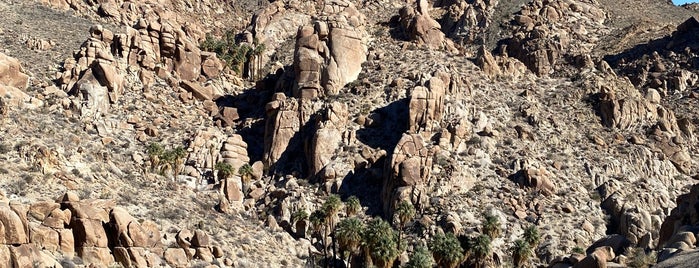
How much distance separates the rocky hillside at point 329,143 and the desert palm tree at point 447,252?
0.19 meters

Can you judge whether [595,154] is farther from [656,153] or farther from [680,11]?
[680,11]

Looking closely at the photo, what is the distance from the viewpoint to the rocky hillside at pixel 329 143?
180 ft

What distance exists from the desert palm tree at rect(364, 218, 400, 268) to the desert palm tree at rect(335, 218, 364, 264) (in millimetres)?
885

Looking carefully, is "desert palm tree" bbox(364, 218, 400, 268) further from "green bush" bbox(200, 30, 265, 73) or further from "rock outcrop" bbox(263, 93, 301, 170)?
"green bush" bbox(200, 30, 265, 73)

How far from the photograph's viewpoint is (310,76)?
84062mm

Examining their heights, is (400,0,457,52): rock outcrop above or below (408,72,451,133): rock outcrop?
above

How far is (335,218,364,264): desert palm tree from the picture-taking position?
6156cm

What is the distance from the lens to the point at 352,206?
68.2 m

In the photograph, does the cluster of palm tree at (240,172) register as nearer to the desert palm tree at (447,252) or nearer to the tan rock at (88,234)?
the desert palm tree at (447,252)

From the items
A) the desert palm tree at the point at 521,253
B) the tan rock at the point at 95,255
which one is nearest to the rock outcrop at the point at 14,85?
the tan rock at the point at 95,255

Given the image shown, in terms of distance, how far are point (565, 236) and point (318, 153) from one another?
26.6 m

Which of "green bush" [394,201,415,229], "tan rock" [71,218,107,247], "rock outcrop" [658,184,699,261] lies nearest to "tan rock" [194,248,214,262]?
"tan rock" [71,218,107,247]

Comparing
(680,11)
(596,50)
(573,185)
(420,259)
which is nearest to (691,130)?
(573,185)

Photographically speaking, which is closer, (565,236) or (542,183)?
(565,236)
